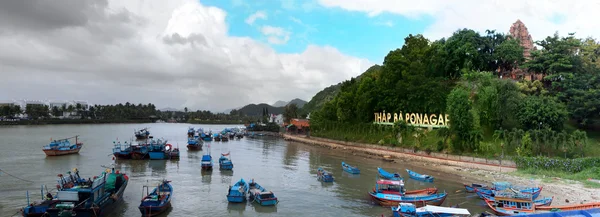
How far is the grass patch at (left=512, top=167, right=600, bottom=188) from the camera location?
1336 inches

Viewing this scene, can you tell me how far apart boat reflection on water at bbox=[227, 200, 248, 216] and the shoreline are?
69.8ft

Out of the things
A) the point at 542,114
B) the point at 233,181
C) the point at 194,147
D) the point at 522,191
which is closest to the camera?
the point at 522,191

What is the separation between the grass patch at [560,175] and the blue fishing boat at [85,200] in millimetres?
35579

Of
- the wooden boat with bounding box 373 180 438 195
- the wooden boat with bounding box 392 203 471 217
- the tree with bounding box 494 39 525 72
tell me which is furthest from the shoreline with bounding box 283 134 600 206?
the tree with bounding box 494 39 525 72

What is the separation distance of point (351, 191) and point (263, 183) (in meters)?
8.28

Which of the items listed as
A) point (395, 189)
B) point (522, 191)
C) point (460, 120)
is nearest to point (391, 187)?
point (395, 189)

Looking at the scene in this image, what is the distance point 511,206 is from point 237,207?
58.2 ft

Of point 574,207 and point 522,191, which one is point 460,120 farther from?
point 574,207

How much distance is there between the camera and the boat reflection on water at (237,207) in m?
25.7

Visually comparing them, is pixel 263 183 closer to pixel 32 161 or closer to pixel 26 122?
pixel 32 161

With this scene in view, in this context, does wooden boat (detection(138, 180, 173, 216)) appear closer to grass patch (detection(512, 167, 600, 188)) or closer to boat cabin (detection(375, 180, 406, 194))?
boat cabin (detection(375, 180, 406, 194))

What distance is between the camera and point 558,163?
122 feet

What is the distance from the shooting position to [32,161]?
46.0 m

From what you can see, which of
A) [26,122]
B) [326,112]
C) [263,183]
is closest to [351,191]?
[263,183]
